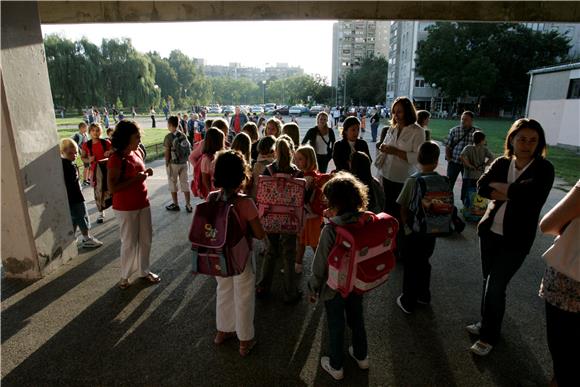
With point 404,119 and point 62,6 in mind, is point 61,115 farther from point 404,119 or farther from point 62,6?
point 404,119

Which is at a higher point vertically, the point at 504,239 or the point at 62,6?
the point at 62,6

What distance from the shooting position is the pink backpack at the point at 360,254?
256 centimetres

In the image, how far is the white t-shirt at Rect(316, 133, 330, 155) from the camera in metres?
6.88

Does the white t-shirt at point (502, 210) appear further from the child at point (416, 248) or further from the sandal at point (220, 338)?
the sandal at point (220, 338)

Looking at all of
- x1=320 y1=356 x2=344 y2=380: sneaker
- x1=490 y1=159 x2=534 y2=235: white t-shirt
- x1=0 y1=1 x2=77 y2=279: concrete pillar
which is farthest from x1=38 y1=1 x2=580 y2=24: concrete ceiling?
x1=320 y1=356 x2=344 y2=380: sneaker

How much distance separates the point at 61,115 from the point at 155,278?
4561cm

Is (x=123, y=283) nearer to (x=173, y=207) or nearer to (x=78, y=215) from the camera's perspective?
(x=78, y=215)

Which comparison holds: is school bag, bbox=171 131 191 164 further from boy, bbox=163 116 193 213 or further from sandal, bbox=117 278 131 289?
sandal, bbox=117 278 131 289

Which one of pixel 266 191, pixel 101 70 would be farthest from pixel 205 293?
Answer: pixel 101 70

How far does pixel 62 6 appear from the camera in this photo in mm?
6660

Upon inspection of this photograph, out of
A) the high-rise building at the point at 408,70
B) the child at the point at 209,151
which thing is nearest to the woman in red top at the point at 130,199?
the child at the point at 209,151

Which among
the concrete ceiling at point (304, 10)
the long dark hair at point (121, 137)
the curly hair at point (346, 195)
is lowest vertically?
the curly hair at point (346, 195)

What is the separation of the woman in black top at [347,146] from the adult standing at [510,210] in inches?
82.4

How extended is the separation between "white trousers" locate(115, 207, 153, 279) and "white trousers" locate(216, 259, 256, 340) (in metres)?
1.65
